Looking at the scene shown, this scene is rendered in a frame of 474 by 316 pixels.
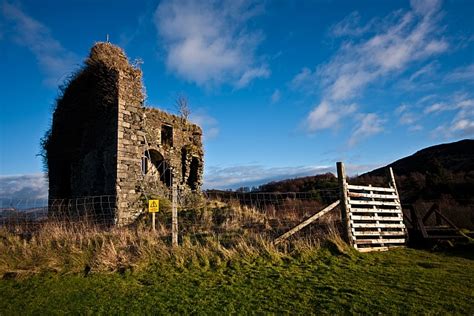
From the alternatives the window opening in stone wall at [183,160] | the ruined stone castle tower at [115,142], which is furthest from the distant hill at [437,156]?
the ruined stone castle tower at [115,142]

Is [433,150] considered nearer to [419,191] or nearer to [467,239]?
[419,191]

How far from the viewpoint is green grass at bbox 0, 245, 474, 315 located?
4.74 m

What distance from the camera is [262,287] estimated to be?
5.55 m

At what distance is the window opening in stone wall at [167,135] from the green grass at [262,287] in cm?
1239

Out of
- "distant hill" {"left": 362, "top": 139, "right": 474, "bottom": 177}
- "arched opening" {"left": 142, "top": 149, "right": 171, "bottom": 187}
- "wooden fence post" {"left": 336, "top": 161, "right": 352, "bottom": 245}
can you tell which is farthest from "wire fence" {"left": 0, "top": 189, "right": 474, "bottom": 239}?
"distant hill" {"left": 362, "top": 139, "right": 474, "bottom": 177}

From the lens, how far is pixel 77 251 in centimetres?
761

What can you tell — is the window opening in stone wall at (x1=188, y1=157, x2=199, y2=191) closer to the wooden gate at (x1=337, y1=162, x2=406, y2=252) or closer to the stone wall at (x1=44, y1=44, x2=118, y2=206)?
the stone wall at (x1=44, y1=44, x2=118, y2=206)

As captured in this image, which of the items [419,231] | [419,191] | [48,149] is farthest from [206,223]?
[419,191]

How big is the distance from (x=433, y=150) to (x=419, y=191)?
34.1 m

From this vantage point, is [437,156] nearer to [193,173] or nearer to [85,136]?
[193,173]

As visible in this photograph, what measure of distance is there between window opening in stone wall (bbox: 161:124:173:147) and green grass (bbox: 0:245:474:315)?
1239 centimetres

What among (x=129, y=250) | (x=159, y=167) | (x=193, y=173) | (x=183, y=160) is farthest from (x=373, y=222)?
(x=193, y=173)

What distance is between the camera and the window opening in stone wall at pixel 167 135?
1878 cm

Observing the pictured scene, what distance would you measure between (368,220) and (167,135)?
13028 mm
